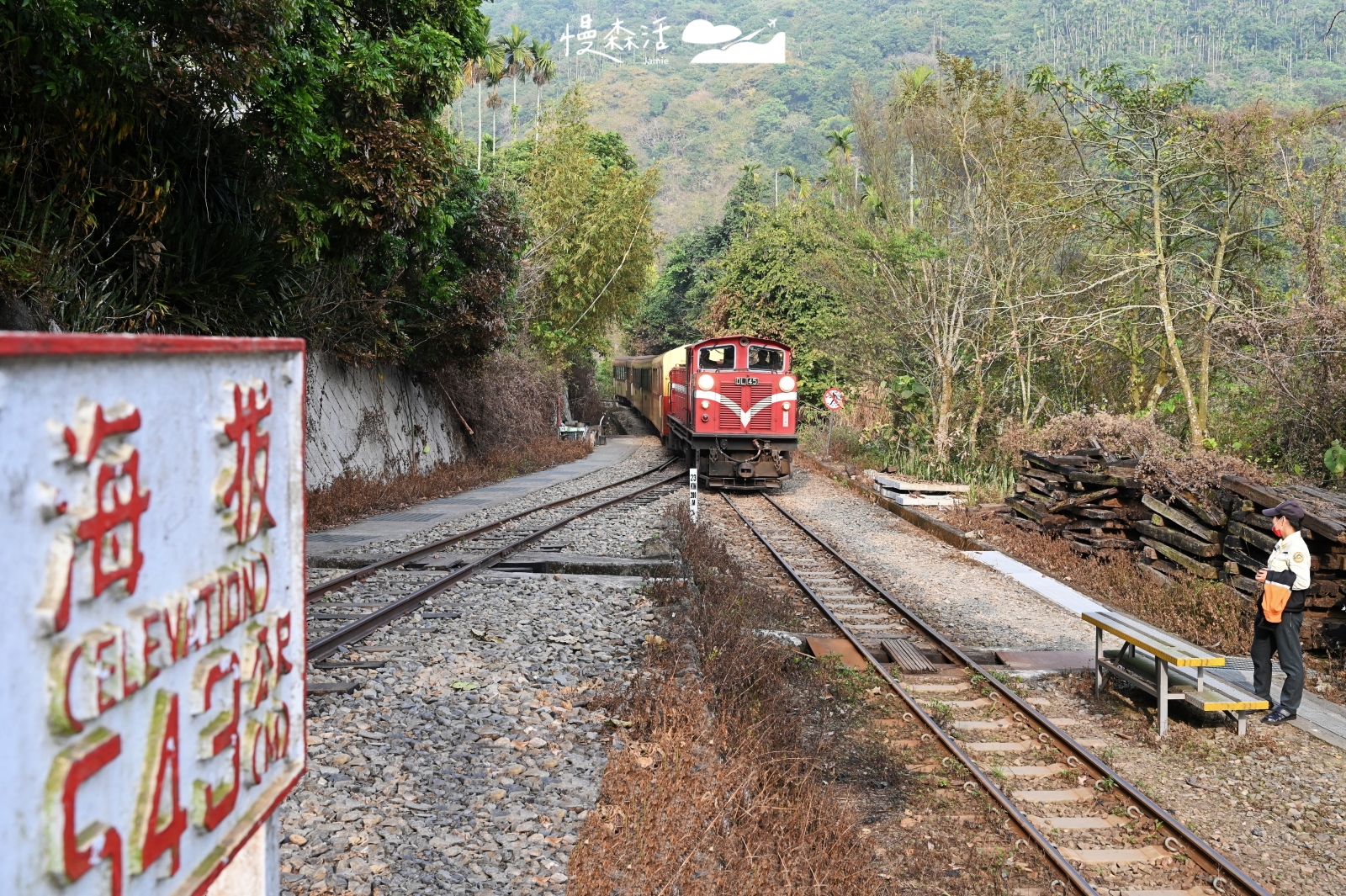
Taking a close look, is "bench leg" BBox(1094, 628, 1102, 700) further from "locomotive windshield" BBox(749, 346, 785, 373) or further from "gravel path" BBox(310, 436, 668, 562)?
"locomotive windshield" BBox(749, 346, 785, 373)

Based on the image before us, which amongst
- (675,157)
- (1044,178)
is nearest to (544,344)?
(1044,178)

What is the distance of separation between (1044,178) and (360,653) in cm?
1583

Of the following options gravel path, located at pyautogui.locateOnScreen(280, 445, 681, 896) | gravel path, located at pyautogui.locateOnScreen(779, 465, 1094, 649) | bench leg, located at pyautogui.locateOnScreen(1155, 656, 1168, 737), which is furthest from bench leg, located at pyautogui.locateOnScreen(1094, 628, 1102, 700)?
gravel path, located at pyautogui.locateOnScreen(280, 445, 681, 896)

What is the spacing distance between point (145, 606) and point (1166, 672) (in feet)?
23.9

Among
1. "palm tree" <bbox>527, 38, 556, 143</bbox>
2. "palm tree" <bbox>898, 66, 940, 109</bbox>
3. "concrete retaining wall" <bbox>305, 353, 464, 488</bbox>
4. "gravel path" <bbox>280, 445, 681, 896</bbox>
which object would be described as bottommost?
"gravel path" <bbox>280, 445, 681, 896</bbox>

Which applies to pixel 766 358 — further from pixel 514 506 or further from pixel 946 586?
pixel 946 586

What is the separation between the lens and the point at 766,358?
70.2ft

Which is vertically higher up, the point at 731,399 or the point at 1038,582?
the point at 731,399

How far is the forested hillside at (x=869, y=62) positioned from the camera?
320ft

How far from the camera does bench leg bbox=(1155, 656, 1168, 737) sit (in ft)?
23.2

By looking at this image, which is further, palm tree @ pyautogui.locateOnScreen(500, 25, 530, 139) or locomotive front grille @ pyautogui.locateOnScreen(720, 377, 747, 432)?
palm tree @ pyautogui.locateOnScreen(500, 25, 530, 139)

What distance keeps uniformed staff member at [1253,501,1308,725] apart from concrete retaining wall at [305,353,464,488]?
40.3ft

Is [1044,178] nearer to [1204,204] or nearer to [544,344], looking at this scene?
[1204,204]

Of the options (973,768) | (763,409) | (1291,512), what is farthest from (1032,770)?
(763,409)
